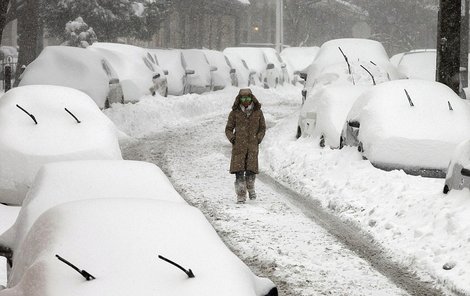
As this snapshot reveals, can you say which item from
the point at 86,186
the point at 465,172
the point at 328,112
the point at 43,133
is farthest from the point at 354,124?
the point at 86,186

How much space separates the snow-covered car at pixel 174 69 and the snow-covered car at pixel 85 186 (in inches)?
758

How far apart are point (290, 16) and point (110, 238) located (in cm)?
5711

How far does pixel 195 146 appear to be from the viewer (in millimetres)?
17594

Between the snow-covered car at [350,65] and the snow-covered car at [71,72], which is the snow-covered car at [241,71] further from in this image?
the snow-covered car at [71,72]

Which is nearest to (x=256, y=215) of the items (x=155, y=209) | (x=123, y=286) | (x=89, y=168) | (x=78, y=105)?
(x=78, y=105)

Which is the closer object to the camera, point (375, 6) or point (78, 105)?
point (78, 105)

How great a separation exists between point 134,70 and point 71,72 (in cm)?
387

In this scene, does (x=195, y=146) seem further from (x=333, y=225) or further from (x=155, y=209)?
(x=155, y=209)

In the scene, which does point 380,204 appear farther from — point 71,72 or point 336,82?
point 71,72

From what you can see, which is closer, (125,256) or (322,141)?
(125,256)

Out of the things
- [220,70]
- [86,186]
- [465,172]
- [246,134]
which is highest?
[86,186]

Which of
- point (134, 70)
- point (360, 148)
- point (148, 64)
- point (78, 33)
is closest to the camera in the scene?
point (360, 148)

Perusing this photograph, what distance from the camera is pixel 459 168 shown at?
30.0 feet

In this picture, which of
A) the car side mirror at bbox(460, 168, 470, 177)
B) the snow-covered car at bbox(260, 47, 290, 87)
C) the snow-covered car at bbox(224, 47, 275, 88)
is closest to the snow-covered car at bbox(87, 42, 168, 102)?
the snow-covered car at bbox(224, 47, 275, 88)
